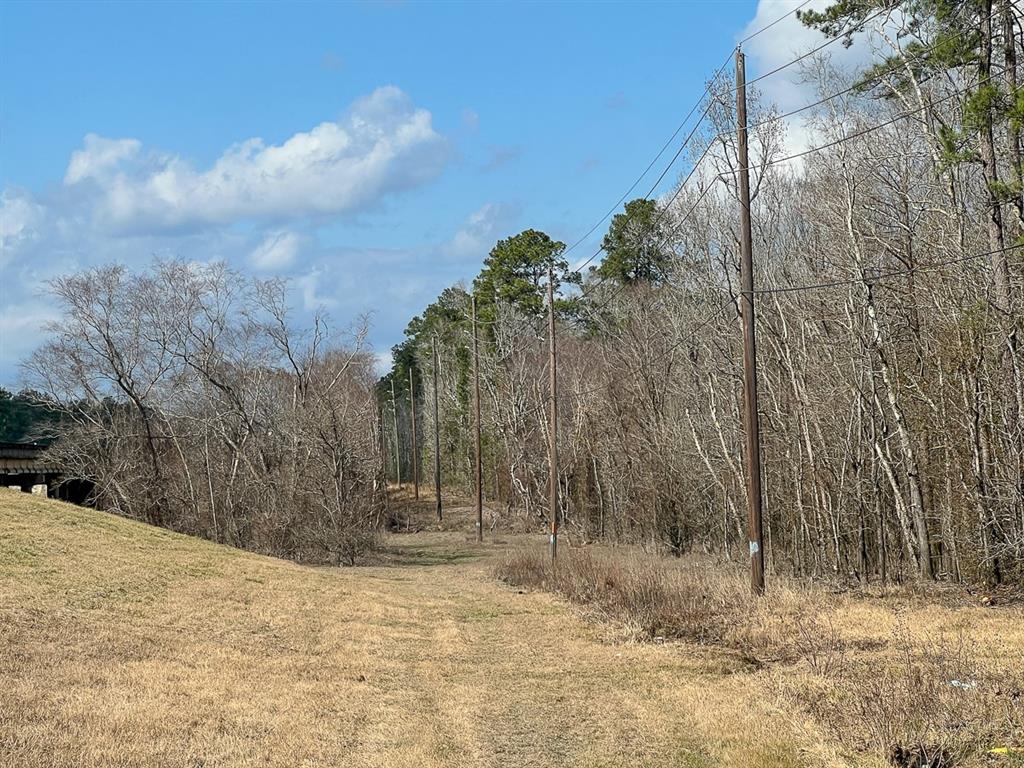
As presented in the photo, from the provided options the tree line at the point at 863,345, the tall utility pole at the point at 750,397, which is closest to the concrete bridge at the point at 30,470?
the tree line at the point at 863,345

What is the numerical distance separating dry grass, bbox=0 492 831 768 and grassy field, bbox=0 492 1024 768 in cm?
3

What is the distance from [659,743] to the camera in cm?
803

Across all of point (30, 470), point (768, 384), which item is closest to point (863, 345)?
point (768, 384)

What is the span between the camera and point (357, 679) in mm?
10938

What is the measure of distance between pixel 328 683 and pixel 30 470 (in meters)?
34.3

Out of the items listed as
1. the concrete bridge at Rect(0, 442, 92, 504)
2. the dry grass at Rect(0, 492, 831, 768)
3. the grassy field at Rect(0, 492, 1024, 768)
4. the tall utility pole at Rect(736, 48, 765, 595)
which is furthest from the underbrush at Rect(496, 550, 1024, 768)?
the concrete bridge at Rect(0, 442, 92, 504)

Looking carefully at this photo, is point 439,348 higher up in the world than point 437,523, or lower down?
higher up

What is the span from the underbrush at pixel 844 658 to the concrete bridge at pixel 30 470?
27376 mm

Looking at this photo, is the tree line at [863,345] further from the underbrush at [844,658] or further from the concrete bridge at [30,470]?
the concrete bridge at [30,470]

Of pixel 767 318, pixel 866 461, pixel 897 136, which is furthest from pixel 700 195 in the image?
pixel 866 461

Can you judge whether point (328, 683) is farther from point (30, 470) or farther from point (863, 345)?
point (30, 470)

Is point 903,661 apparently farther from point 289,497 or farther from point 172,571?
point 289,497

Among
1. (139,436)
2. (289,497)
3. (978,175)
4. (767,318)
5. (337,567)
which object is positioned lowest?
(337,567)

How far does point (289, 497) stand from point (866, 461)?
17941 millimetres
